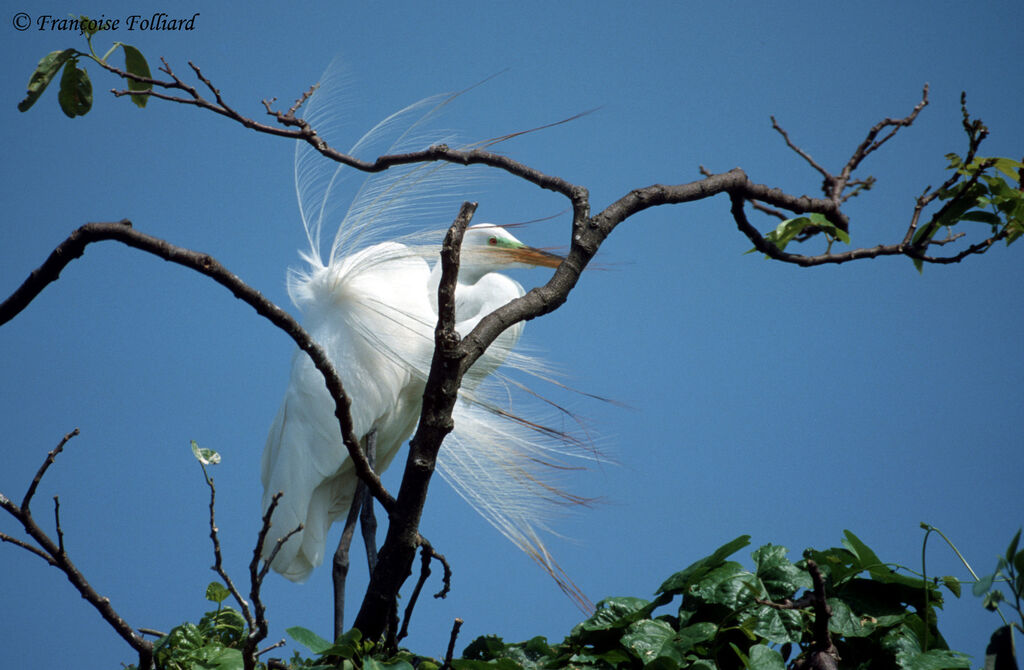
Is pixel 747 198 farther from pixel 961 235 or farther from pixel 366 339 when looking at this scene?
pixel 366 339

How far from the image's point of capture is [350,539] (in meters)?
3.01

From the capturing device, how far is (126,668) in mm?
1261

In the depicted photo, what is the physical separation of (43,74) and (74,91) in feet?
0.17

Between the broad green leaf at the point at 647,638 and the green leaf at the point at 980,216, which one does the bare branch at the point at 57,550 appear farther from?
the green leaf at the point at 980,216

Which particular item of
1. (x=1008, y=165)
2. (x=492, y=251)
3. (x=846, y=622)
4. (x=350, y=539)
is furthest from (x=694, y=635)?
(x=350, y=539)

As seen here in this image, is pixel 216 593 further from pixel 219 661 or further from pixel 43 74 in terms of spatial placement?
pixel 43 74

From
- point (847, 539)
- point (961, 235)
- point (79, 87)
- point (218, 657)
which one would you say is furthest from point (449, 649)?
point (961, 235)

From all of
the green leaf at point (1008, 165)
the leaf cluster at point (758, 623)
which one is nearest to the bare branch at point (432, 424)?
the leaf cluster at point (758, 623)

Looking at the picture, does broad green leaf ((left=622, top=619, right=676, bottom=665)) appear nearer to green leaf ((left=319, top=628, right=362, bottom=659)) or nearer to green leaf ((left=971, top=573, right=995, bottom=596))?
green leaf ((left=319, top=628, right=362, bottom=659))

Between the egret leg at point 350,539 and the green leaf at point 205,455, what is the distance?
180 cm

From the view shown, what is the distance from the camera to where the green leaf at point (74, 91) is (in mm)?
1262

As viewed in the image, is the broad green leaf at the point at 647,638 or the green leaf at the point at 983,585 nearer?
the green leaf at the point at 983,585

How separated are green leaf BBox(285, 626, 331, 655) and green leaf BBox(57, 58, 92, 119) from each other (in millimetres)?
793

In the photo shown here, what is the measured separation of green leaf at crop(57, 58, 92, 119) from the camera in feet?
4.14
